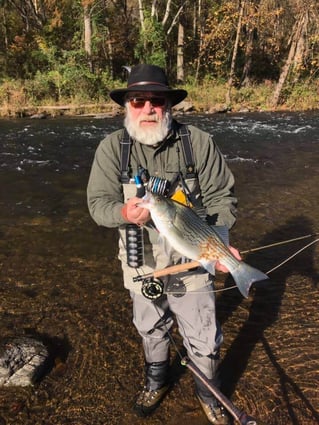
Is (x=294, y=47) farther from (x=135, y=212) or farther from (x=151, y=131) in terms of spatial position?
(x=135, y=212)

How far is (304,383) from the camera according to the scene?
12.5 ft

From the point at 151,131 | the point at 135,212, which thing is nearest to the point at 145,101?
the point at 151,131

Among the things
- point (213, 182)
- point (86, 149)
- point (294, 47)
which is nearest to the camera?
point (213, 182)

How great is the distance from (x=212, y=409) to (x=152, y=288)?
1.26 metres

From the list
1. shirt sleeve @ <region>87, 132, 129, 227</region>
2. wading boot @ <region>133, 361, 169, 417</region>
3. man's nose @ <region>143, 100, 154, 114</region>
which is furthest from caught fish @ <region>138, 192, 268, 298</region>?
wading boot @ <region>133, 361, 169, 417</region>

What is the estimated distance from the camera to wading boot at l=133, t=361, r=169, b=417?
3.54 meters

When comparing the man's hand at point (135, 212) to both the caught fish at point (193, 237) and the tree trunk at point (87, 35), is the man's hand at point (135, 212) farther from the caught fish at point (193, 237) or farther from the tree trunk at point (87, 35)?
the tree trunk at point (87, 35)

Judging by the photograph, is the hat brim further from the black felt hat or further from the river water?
the river water

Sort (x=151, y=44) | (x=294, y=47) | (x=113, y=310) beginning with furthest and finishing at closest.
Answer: (x=151, y=44), (x=294, y=47), (x=113, y=310)

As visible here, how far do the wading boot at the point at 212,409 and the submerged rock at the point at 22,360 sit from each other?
168 centimetres

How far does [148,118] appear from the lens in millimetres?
2939

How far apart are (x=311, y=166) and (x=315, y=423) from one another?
30.8ft

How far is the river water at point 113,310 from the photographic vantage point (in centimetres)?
365

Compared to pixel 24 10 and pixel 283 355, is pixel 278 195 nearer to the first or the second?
pixel 283 355
